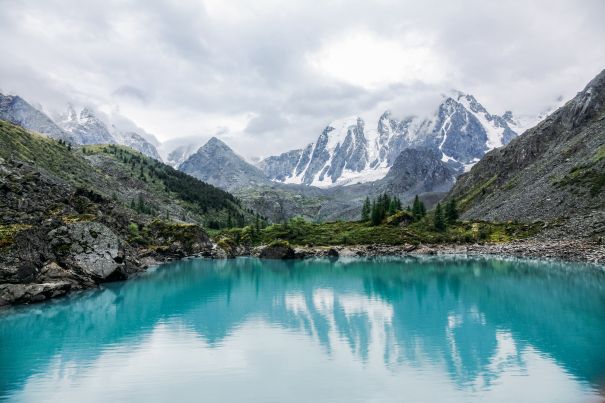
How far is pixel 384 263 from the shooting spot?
4284 inches

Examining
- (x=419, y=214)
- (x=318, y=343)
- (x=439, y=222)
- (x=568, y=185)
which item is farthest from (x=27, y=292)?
(x=419, y=214)

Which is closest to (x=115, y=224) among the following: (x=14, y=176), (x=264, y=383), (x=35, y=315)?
(x=14, y=176)

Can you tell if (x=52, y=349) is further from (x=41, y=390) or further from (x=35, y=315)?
(x=35, y=315)

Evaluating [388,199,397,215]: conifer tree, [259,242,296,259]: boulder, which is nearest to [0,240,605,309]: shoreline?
[259,242,296,259]: boulder

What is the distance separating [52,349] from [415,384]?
94.6 ft

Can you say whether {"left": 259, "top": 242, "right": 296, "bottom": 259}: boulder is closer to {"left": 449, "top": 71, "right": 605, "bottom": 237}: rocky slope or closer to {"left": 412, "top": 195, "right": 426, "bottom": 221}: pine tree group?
{"left": 412, "top": 195, "right": 426, "bottom": 221}: pine tree group

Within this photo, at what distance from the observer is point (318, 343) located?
39344 mm

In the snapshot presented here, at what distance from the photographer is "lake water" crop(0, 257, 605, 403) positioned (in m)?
28.0

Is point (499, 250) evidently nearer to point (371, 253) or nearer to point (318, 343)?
point (371, 253)

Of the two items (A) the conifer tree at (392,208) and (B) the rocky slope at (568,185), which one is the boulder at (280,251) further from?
(B) the rocky slope at (568,185)

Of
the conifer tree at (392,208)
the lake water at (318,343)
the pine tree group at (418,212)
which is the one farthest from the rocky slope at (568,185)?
the lake water at (318,343)

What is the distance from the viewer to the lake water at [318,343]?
91.9 ft

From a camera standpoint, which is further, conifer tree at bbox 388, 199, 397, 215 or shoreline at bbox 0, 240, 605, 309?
conifer tree at bbox 388, 199, 397, 215

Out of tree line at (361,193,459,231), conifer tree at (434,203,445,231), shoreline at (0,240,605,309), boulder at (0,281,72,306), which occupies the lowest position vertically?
boulder at (0,281,72,306)
